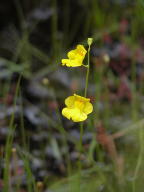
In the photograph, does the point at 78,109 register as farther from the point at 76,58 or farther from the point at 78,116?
the point at 76,58

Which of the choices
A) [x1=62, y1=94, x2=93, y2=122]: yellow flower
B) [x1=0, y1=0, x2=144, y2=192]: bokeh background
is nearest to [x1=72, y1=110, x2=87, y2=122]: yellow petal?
[x1=62, y1=94, x2=93, y2=122]: yellow flower

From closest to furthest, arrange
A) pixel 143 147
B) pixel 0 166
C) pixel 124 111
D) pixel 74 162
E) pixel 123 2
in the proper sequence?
1. pixel 143 147
2. pixel 0 166
3. pixel 74 162
4. pixel 124 111
5. pixel 123 2

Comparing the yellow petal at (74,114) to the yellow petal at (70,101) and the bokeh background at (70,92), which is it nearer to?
the yellow petal at (70,101)

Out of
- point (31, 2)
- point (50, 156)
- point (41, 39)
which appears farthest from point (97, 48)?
point (50, 156)

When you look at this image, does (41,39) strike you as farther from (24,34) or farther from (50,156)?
(50,156)

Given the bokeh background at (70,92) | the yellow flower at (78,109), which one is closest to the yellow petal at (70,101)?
the yellow flower at (78,109)

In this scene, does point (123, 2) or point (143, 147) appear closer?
point (143, 147)

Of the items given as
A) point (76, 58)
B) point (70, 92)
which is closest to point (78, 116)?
point (76, 58)
